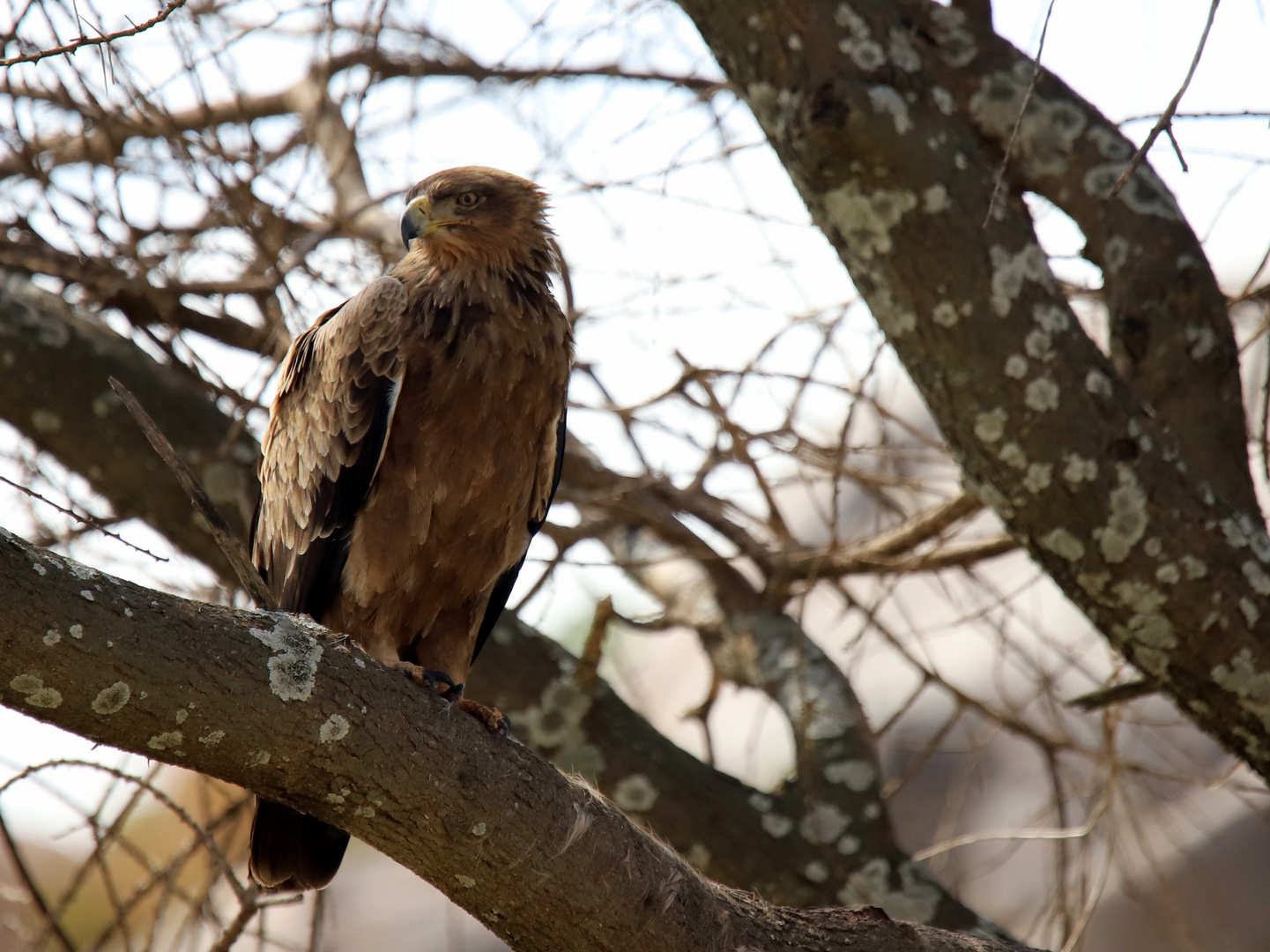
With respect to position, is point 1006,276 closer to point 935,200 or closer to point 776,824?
point 935,200

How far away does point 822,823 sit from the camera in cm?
404

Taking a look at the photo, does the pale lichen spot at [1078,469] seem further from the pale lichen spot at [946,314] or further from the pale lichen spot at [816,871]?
the pale lichen spot at [816,871]

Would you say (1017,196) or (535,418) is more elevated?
(1017,196)

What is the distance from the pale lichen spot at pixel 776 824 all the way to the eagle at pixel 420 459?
47.4 inches

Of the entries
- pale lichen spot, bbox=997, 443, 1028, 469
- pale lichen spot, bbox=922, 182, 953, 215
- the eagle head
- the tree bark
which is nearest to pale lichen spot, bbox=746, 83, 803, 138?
the tree bark

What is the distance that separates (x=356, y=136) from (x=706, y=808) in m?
2.77

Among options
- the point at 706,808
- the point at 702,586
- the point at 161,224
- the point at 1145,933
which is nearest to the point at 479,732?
the point at 706,808

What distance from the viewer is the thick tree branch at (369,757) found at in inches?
68.4

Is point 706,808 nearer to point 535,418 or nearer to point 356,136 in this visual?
point 535,418

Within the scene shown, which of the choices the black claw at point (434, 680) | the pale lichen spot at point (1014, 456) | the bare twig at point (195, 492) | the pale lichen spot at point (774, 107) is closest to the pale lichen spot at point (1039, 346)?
the pale lichen spot at point (1014, 456)

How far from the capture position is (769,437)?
3.99 m

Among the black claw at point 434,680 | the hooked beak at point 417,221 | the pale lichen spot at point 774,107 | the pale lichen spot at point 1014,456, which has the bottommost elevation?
the black claw at point 434,680

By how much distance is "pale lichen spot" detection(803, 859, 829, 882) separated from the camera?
393 cm

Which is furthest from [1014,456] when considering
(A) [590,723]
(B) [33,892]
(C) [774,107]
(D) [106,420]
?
(D) [106,420]
